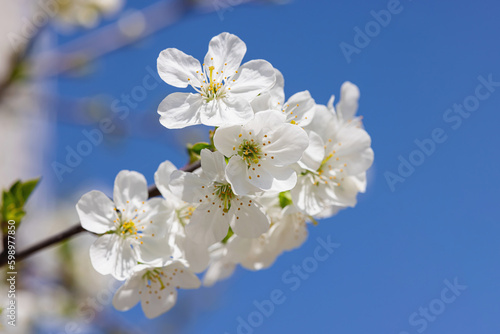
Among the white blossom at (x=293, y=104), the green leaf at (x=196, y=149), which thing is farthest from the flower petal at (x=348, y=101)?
the green leaf at (x=196, y=149)

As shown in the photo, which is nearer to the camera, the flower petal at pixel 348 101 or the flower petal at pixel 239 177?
the flower petal at pixel 239 177

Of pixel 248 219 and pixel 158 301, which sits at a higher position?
pixel 248 219

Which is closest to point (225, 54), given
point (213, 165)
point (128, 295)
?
point (213, 165)

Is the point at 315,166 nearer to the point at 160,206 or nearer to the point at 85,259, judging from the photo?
the point at 160,206

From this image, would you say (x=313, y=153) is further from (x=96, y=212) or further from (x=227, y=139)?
(x=96, y=212)

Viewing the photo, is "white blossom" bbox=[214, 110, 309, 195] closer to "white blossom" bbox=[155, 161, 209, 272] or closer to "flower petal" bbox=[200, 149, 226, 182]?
"flower petal" bbox=[200, 149, 226, 182]

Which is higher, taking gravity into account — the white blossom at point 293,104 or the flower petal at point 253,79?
the flower petal at point 253,79

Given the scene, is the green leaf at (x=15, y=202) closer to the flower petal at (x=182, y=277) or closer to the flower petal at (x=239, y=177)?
the flower petal at (x=182, y=277)
